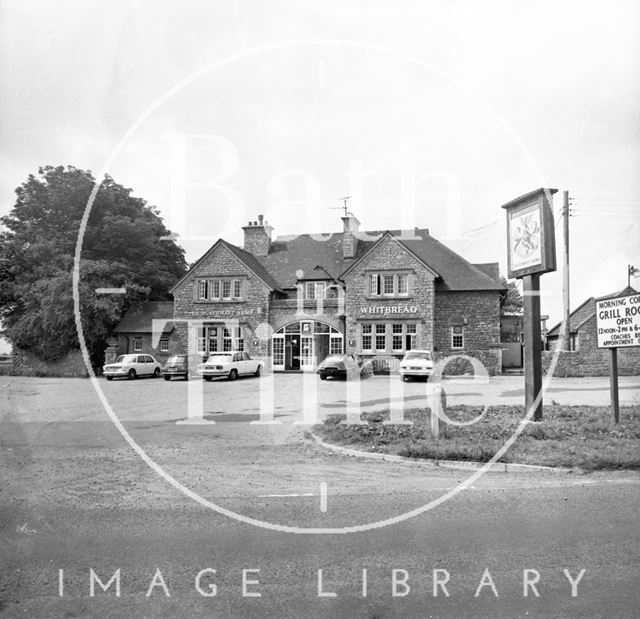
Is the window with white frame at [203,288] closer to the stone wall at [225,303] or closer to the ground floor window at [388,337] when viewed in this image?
the stone wall at [225,303]

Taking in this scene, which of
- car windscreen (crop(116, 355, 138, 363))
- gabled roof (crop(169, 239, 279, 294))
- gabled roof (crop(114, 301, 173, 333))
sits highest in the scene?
gabled roof (crop(169, 239, 279, 294))

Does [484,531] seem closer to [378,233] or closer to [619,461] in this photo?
[619,461]

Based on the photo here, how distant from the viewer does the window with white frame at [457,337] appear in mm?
38875

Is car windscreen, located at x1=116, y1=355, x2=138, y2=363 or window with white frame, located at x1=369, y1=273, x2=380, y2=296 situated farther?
window with white frame, located at x1=369, y1=273, x2=380, y2=296

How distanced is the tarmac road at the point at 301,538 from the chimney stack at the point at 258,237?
123ft

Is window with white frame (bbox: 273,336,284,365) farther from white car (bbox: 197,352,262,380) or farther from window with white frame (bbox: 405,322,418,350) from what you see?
window with white frame (bbox: 405,322,418,350)

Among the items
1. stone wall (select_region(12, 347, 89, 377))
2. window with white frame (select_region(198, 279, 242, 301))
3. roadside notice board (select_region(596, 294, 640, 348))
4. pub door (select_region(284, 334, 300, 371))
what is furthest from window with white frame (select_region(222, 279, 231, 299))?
roadside notice board (select_region(596, 294, 640, 348))

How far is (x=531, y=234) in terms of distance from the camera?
14.1 metres

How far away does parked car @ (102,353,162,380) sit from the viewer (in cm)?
3400

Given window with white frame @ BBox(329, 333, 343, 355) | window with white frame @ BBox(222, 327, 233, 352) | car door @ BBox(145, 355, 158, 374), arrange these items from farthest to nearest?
window with white frame @ BBox(222, 327, 233, 352)
window with white frame @ BBox(329, 333, 343, 355)
car door @ BBox(145, 355, 158, 374)

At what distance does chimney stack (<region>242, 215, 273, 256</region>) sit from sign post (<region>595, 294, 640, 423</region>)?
35393 millimetres

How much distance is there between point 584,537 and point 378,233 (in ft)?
140

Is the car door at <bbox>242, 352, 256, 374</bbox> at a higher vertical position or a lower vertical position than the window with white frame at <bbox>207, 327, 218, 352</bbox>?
lower

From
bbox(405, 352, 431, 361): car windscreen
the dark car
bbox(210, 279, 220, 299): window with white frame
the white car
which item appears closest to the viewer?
bbox(405, 352, 431, 361): car windscreen
